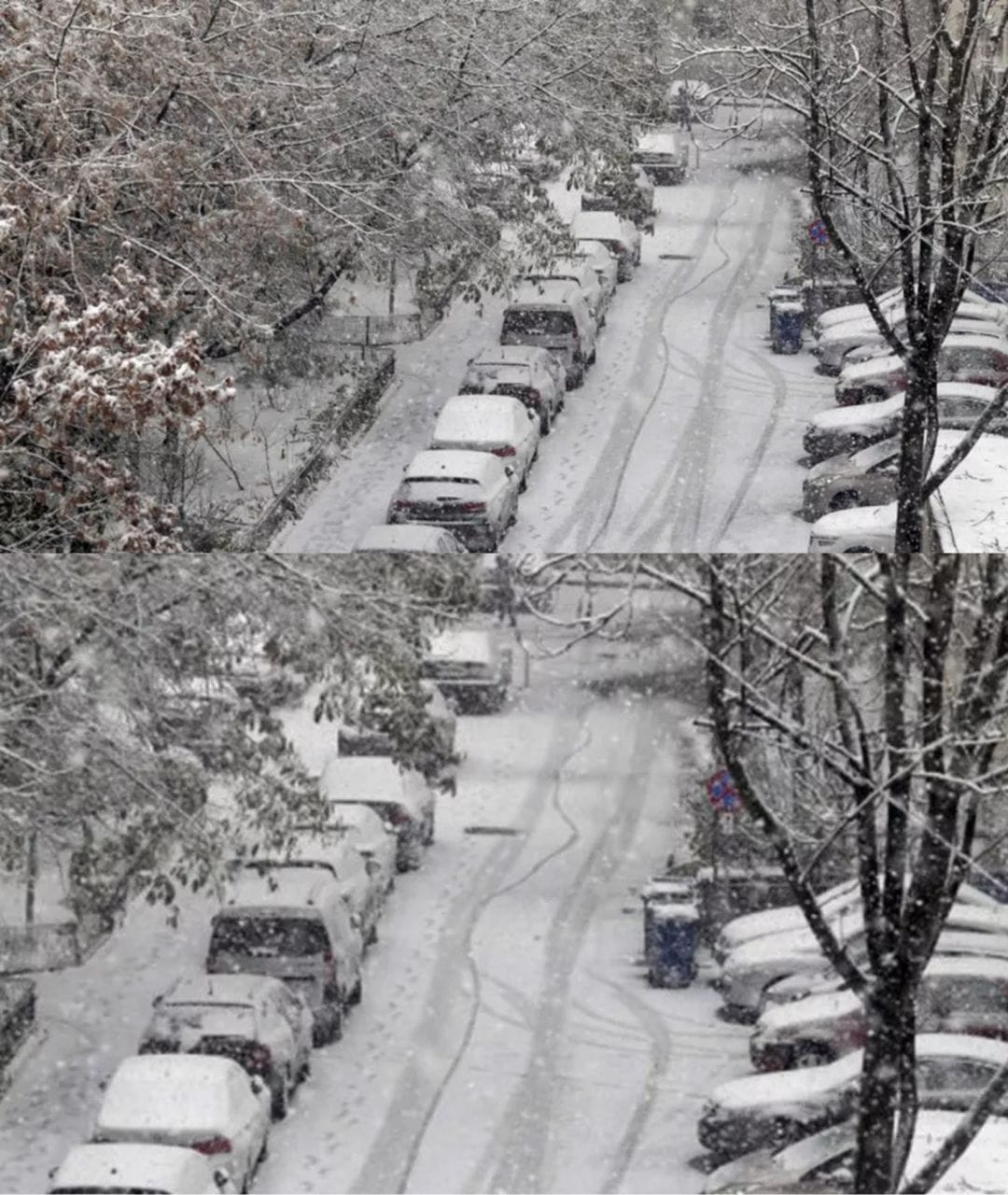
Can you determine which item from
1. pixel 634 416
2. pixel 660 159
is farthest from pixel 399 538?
pixel 660 159

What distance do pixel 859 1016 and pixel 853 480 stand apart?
4.34 feet

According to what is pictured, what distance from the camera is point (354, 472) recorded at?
207 inches

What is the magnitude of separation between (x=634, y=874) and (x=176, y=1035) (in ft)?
3.16

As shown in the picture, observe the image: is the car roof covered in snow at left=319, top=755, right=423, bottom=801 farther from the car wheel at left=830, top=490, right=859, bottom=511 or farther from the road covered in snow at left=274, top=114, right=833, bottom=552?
the car wheel at left=830, top=490, right=859, bottom=511

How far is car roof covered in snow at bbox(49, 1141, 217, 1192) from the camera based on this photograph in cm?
439

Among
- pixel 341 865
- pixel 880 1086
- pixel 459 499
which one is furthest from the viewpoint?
pixel 459 499

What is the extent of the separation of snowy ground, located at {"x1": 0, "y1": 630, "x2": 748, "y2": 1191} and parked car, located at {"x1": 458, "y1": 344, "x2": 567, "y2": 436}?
3.05ft

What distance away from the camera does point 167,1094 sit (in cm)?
448

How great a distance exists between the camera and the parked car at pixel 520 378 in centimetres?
541

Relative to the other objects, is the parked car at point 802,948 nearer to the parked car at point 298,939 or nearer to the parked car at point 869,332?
the parked car at point 298,939

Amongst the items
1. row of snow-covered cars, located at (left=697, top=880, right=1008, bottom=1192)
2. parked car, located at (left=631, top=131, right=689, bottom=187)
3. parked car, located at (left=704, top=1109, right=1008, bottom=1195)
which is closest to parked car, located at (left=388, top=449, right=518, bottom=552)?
row of snow-covered cars, located at (left=697, top=880, right=1008, bottom=1192)

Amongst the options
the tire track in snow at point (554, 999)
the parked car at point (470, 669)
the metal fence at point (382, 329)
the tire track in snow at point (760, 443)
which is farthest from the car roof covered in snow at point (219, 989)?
the metal fence at point (382, 329)

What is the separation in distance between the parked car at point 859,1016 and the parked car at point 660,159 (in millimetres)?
2369

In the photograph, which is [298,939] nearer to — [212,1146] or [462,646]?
[212,1146]
